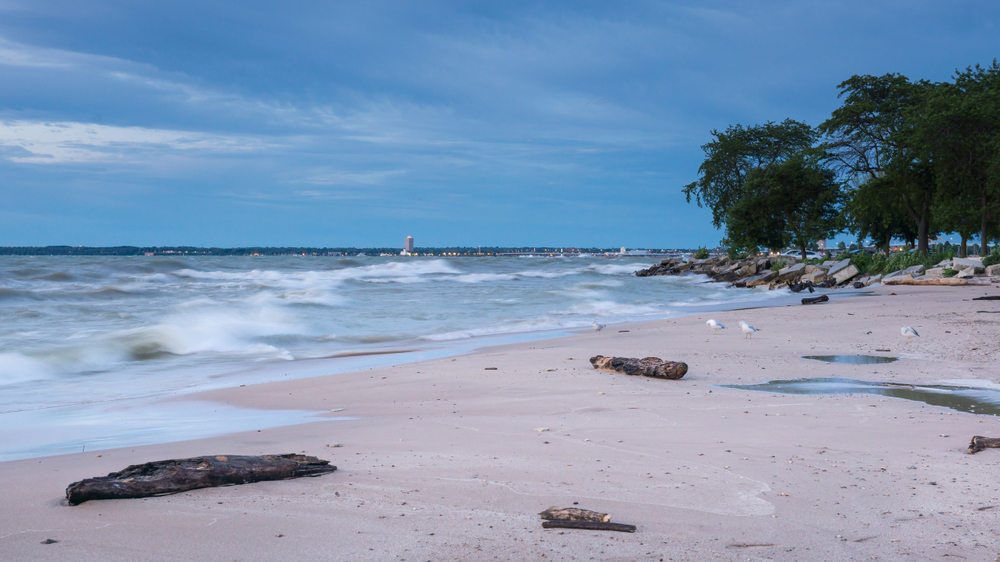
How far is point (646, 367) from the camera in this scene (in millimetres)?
7219

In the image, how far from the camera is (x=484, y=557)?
2.66m

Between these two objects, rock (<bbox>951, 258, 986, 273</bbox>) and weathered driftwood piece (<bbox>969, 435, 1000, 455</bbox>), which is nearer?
weathered driftwood piece (<bbox>969, 435, 1000, 455</bbox>)

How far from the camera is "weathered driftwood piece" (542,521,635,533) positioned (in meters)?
2.90

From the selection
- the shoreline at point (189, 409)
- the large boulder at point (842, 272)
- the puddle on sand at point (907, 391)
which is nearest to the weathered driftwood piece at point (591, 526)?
the shoreline at point (189, 409)

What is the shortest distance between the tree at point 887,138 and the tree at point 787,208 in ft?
20.0

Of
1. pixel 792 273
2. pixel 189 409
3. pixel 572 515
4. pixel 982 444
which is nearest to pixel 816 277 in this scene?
pixel 792 273

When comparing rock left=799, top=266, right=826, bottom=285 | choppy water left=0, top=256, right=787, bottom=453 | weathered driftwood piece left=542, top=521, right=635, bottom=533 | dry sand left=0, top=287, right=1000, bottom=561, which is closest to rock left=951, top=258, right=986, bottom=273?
rock left=799, top=266, right=826, bottom=285

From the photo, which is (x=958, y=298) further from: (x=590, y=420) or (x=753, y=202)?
(x=753, y=202)

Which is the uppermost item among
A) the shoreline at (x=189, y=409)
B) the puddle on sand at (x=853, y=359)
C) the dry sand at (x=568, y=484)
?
the dry sand at (x=568, y=484)

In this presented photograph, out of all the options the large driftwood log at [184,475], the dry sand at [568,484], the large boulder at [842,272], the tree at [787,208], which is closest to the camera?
the dry sand at [568,484]

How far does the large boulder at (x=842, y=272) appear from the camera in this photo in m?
27.0

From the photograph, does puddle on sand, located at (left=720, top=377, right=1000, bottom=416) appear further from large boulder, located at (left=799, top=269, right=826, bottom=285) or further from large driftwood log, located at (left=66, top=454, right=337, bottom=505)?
large boulder, located at (left=799, top=269, right=826, bottom=285)

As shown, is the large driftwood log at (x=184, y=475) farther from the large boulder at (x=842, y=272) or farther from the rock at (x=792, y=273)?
the rock at (x=792, y=273)

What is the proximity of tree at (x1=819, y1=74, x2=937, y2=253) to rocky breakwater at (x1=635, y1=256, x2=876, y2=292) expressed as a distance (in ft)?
13.6
